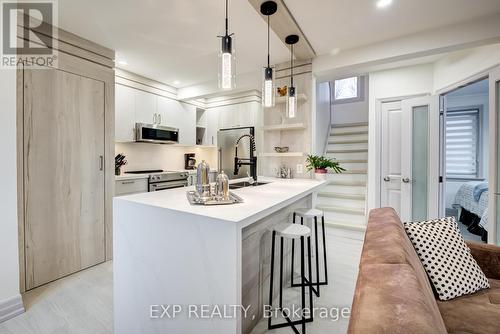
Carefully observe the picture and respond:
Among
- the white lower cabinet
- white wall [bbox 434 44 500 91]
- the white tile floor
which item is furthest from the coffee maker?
white wall [bbox 434 44 500 91]

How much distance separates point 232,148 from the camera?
485cm

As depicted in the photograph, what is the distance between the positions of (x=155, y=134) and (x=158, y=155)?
0.70 m

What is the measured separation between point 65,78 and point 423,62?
454cm

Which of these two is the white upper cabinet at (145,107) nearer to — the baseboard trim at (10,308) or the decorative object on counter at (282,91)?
the decorative object on counter at (282,91)

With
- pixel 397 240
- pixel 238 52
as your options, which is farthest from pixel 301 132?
pixel 397 240

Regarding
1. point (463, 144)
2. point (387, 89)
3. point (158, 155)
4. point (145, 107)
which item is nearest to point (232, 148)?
point (158, 155)

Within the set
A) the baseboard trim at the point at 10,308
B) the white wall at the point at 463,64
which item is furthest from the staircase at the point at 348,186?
the baseboard trim at the point at 10,308

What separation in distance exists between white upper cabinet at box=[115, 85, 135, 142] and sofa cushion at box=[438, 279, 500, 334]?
392 centimetres

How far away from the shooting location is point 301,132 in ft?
10.6

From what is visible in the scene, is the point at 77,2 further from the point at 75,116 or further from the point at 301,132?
the point at 301,132

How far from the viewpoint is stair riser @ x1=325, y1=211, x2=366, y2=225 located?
149 inches

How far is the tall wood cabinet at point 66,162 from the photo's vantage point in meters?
2.17

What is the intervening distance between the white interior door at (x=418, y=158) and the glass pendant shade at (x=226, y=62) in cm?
305

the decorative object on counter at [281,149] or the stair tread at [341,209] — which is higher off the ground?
the decorative object on counter at [281,149]
